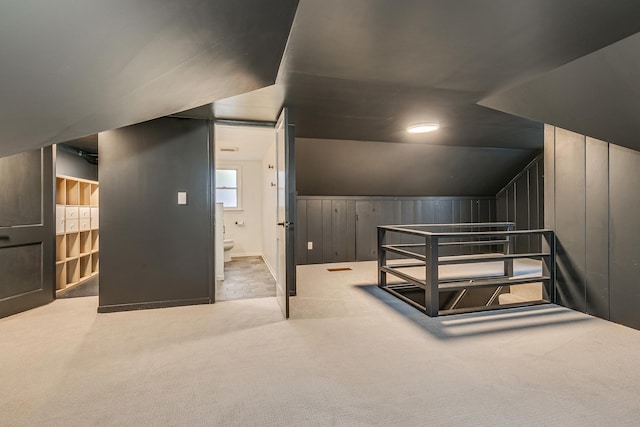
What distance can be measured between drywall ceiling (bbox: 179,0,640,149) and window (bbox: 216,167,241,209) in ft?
10.8

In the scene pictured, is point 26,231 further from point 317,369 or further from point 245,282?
point 317,369

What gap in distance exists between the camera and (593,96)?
6.36 ft

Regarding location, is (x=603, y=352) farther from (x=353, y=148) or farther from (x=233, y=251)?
(x=233, y=251)

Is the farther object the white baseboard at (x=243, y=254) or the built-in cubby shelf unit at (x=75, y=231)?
the white baseboard at (x=243, y=254)

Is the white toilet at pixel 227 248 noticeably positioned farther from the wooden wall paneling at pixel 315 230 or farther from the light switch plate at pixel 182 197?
the light switch plate at pixel 182 197

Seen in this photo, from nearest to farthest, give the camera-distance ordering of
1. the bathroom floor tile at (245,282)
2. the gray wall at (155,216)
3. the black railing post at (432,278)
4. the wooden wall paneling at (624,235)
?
the wooden wall paneling at (624,235)
the black railing post at (432,278)
the gray wall at (155,216)
the bathroom floor tile at (245,282)

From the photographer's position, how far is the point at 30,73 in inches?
39.6

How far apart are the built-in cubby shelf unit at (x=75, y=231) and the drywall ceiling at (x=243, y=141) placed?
1702 mm

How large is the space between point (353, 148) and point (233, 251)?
10.8 feet

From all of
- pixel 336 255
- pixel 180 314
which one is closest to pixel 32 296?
pixel 180 314

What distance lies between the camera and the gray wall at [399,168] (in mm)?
4504

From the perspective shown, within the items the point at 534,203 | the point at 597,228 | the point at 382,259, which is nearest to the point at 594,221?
the point at 597,228

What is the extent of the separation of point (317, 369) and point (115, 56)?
183 cm

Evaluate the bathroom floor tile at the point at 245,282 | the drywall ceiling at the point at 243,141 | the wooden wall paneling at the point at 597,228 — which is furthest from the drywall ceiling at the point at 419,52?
the bathroom floor tile at the point at 245,282
